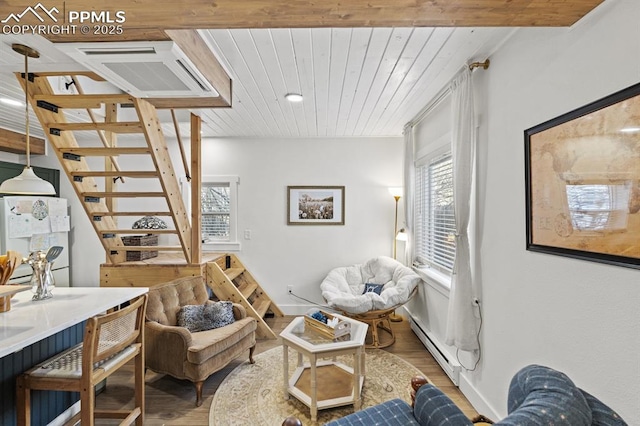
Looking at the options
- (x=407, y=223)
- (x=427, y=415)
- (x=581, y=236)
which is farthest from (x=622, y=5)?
(x=407, y=223)

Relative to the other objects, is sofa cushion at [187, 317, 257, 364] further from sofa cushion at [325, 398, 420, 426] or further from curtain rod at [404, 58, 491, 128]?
curtain rod at [404, 58, 491, 128]

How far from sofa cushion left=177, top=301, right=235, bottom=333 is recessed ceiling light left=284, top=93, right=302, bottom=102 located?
2.07 m

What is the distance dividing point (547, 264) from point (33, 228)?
5324 millimetres

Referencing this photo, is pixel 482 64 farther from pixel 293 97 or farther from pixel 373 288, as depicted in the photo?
pixel 373 288

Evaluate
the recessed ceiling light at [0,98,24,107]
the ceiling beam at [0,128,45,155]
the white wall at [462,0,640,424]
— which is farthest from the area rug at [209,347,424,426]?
the ceiling beam at [0,128,45,155]

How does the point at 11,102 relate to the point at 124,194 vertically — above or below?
above

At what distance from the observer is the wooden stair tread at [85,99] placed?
2.15 meters

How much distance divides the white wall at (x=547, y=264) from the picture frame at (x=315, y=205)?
236cm

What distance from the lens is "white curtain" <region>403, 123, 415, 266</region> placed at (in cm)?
372

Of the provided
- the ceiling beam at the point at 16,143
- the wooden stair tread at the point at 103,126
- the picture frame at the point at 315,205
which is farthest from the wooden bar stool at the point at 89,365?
the ceiling beam at the point at 16,143

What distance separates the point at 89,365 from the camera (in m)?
1.52

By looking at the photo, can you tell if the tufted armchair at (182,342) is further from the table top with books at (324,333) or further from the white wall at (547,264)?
the white wall at (547,264)

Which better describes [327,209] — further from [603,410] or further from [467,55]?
[603,410]

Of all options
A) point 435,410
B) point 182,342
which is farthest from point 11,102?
point 435,410
